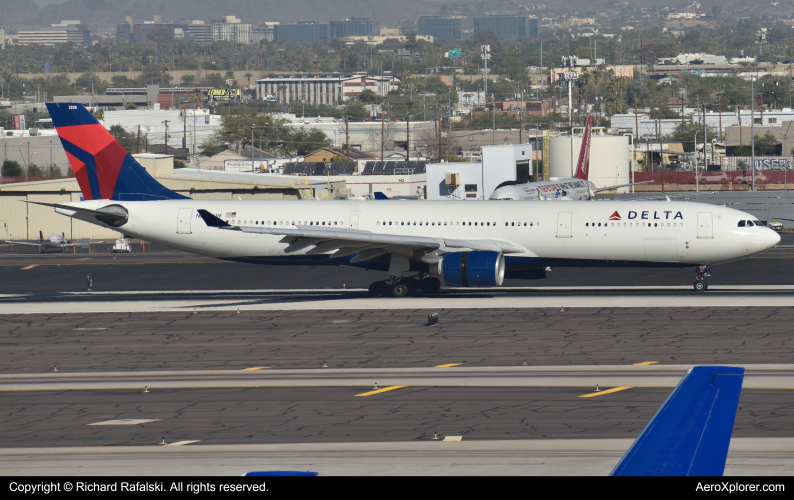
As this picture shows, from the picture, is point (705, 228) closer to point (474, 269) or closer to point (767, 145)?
point (474, 269)

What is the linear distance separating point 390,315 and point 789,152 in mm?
116073

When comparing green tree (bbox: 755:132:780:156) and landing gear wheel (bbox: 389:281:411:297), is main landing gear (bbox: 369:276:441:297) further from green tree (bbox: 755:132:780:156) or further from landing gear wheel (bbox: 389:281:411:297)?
green tree (bbox: 755:132:780:156)

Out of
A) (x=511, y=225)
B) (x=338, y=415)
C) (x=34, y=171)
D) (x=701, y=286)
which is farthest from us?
A: (x=34, y=171)

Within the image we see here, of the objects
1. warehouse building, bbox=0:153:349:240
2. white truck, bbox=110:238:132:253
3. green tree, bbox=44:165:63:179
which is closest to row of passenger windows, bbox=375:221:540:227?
white truck, bbox=110:238:132:253

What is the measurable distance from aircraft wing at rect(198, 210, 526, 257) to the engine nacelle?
0.97 meters

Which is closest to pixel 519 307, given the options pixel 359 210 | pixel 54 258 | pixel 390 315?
pixel 390 315

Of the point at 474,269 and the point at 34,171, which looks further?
the point at 34,171

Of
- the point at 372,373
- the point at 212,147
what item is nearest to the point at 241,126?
the point at 212,147

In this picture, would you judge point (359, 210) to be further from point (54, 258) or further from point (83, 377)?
point (54, 258)

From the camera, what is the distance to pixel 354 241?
3591 cm

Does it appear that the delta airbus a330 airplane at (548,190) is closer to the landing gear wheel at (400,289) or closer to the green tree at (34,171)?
the landing gear wheel at (400,289)

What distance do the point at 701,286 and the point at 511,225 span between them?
8185 mm

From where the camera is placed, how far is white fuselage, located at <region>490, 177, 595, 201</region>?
69688 mm

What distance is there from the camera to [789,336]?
90.8ft
